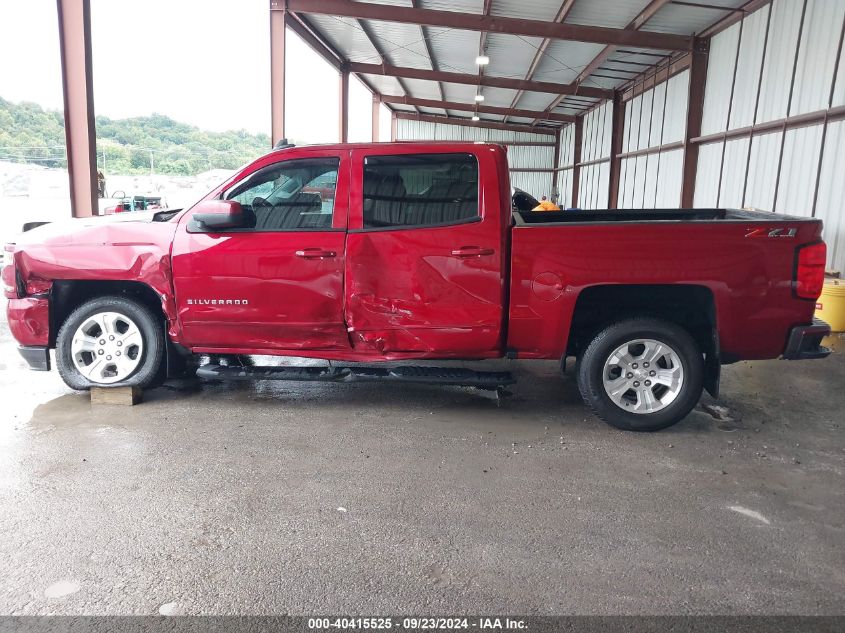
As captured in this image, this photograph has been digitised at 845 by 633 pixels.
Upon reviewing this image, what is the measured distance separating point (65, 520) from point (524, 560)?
7.60 feet

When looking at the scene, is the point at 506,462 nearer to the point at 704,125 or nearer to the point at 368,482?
the point at 368,482

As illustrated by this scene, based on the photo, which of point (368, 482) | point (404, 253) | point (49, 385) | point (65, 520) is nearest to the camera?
point (65, 520)

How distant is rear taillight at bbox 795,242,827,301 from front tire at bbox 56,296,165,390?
4.60 m

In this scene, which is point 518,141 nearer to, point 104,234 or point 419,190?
point 419,190

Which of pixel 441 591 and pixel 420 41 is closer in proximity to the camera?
pixel 441 591

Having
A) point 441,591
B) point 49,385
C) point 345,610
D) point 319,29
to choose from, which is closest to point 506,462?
point 441,591

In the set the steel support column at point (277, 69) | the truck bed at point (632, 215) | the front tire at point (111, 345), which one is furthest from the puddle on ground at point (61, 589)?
the steel support column at point (277, 69)

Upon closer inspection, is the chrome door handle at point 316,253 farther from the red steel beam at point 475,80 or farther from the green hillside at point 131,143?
the red steel beam at point 475,80

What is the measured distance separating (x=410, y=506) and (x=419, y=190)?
2222mm

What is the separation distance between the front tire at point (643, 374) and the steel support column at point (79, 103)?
7.72m

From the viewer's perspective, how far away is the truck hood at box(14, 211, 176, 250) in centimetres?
460

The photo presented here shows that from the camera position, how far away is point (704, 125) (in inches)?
558

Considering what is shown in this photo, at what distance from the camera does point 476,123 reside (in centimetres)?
3136

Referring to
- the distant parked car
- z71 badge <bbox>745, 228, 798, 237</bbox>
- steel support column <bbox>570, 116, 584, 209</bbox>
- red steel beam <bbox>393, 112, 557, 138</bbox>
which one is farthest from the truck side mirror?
red steel beam <bbox>393, 112, 557, 138</bbox>
